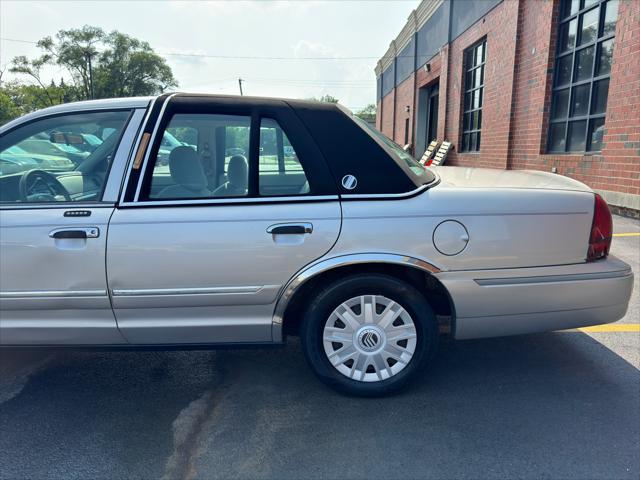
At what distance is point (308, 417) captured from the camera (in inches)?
110

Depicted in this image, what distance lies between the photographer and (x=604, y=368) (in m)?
3.32

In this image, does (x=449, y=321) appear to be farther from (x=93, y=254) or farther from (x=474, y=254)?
(x=93, y=254)

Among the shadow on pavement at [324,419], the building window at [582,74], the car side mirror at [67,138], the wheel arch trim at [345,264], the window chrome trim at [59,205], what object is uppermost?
the building window at [582,74]

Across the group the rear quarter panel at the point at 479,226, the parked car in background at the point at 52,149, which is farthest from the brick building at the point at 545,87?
the parked car in background at the point at 52,149

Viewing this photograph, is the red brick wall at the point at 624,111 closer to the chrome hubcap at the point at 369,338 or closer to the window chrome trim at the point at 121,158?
the chrome hubcap at the point at 369,338

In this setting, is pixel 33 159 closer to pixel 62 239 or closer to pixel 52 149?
pixel 52 149

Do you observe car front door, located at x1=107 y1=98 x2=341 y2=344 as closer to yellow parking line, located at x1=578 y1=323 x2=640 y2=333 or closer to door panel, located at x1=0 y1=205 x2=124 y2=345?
door panel, located at x1=0 y1=205 x2=124 y2=345

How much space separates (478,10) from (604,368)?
12.9 metres

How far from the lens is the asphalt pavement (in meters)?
2.38

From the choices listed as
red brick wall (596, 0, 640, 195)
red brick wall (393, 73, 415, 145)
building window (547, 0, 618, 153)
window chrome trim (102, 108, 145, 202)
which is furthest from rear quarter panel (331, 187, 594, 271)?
Answer: red brick wall (393, 73, 415, 145)

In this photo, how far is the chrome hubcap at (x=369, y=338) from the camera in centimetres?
286

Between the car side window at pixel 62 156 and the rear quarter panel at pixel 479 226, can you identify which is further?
the car side window at pixel 62 156

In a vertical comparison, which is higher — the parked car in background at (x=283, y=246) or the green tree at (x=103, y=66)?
the green tree at (x=103, y=66)

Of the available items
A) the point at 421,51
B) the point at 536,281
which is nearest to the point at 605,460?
the point at 536,281
